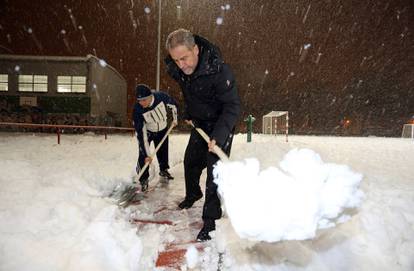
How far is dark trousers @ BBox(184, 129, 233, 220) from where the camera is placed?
3039 mm

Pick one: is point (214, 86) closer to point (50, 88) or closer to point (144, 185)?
point (144, 185)

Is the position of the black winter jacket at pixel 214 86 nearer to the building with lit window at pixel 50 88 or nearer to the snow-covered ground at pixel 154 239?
the snow-covered ground at pixel 154 239

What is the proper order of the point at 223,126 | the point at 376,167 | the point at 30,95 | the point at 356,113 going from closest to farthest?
the point at 223,126 → the point at 376,167 → the point at 30,95 → the point at 356,113

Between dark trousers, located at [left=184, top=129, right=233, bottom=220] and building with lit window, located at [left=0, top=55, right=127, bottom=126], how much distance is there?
2198 cm

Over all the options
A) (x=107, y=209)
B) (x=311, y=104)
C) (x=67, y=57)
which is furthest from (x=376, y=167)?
(x=311, y=104)

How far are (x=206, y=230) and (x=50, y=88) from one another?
24.4m

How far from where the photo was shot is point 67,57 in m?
23.6

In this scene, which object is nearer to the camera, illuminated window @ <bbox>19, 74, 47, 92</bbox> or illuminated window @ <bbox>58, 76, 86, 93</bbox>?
illuminated window @ <bbox>19, 74, 47, 92</bbox>

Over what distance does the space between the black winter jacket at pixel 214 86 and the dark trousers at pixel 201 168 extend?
0.27 meters

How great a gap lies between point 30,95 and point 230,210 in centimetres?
2539

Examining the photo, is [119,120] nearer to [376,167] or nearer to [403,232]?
[376,167]

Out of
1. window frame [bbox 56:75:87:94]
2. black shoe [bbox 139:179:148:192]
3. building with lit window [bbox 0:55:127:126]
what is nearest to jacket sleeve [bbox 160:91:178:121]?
black shoe [bbox 139:179:148:192]

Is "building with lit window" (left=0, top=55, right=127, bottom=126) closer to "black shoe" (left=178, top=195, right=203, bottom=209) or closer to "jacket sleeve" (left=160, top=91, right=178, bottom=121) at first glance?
"jacket sleeve" (left=160, top=91, right=178, bottom=121)

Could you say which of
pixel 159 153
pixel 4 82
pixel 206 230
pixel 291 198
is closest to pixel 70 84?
pixel 4 82
